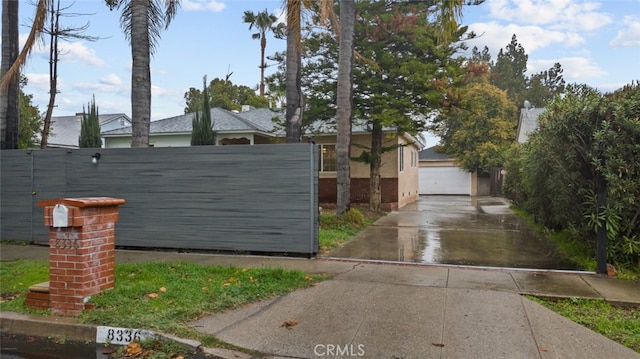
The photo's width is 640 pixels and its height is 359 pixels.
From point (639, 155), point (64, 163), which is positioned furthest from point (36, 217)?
point (639, 155)

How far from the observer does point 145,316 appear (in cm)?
435

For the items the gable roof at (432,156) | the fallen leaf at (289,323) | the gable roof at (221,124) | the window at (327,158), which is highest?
the gable roof at (221,124)

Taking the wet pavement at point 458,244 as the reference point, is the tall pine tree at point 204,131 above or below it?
above

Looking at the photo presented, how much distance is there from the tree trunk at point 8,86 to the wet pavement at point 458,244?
26.8ft

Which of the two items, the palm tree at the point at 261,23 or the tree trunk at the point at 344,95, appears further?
the palm tree at the point at 261,23

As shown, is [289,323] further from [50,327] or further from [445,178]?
[445,178]

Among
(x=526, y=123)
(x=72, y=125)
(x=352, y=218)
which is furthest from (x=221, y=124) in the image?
(x=72, y=125)

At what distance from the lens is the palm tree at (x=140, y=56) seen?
8.70 metres

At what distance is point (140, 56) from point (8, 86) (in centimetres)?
401

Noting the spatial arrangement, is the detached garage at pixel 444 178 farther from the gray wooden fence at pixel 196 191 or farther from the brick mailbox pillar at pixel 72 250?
the brick mailbox pillar at pixel 72 250

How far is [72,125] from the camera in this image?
33750 mm

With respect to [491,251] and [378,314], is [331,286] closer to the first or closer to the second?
[378,314]

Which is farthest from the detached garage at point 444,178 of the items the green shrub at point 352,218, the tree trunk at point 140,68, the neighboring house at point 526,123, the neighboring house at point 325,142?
the tree trunk at point 140,68

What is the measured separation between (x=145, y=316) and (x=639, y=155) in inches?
262
